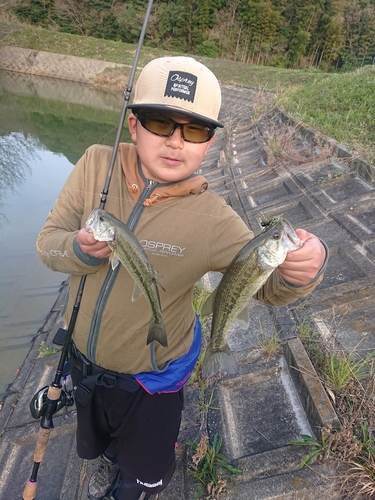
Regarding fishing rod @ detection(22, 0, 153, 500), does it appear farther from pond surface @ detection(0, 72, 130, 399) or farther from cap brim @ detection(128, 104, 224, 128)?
pond surface @ detection(0, 72, 130, 399)

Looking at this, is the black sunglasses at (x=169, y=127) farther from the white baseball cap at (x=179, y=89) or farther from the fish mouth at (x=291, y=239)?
the fish mouth at (x=291, y=239)

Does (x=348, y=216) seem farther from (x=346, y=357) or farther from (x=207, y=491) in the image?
(x=207, y=491)

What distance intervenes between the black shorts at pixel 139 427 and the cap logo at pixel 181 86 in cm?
179

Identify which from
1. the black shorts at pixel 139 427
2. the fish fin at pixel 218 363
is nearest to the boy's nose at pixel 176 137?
the fish fin at pixel 218 363

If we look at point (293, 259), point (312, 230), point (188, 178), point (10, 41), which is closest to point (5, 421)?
point (188, 178)

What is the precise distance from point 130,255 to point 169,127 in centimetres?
77

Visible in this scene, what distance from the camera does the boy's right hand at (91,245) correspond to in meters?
1.62

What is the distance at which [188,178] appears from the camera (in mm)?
2062

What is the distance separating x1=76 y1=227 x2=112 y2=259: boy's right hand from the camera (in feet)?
5.32

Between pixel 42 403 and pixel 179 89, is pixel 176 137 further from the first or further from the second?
pixel 42 403

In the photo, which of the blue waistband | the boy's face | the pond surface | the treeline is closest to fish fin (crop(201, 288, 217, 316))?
the blue waistband

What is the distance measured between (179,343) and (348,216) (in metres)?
4.27

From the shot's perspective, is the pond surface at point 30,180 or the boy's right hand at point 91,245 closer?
the boy's right hand at point 91,245

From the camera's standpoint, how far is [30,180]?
10305 mm
